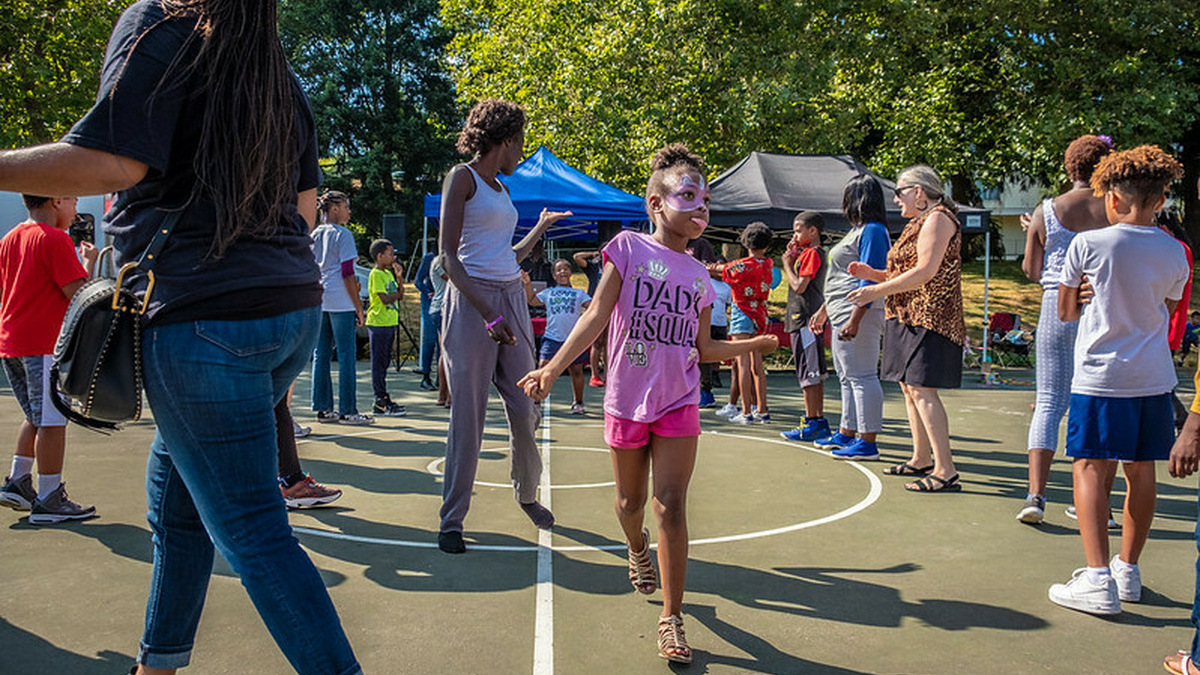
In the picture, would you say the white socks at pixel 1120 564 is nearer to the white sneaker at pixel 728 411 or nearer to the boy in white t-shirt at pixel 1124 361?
the boy in white t-shirt at pixel 1124 361

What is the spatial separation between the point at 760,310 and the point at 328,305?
4.48 metres

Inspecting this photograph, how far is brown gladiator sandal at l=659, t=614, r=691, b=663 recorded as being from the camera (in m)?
3.31

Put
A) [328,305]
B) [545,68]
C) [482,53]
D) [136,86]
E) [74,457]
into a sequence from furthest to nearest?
[482,53] → [545,68] → [328,305] → [74,457] → [136,86]

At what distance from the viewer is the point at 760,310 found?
31.9ft

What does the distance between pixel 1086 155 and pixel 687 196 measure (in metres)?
2.84

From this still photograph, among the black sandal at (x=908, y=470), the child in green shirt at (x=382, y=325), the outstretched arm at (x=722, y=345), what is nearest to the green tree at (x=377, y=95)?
the child in green shirt at (x=382, y=325)

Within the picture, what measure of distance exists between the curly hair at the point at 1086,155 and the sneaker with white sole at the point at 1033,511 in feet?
6.25

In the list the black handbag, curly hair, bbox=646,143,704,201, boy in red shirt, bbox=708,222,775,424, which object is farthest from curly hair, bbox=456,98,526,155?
boy in red shirt, bbox=708,222,775,424

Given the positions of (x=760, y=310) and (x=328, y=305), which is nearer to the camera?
(x=328, y=305)

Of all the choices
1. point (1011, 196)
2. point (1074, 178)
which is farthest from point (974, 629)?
point (1011, 196)

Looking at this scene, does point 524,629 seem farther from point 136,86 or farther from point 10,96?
point 10,96

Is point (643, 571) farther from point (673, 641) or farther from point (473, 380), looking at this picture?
point (473, 380)

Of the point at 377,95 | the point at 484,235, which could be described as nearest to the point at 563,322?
the point at 484,235

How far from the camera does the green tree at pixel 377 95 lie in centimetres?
3391
